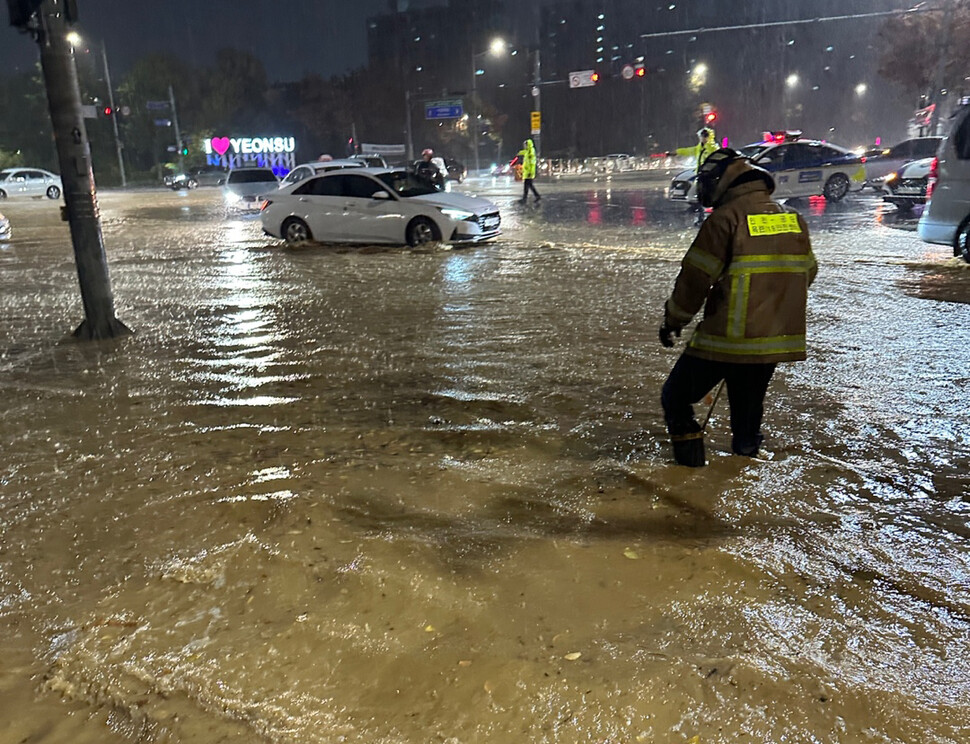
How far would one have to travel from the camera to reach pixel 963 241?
9867mm

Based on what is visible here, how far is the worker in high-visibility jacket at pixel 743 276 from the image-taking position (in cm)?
364

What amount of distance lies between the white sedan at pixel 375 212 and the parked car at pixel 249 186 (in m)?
11.9

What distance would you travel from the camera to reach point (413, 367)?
642cm

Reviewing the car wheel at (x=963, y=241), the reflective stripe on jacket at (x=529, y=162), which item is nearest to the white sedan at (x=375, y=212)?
the car wheel at (x=963, y=241)

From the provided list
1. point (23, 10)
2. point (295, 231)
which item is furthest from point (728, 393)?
point (295, 231)

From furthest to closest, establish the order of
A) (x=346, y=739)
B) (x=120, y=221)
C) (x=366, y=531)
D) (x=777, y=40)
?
(x=777, y=40) → (x=120, y=221) → (x=366, y=531) → (x=346, y=739)

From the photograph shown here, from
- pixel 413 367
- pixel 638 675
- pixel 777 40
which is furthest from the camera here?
pixel 777 40

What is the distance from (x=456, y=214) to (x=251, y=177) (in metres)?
16.6

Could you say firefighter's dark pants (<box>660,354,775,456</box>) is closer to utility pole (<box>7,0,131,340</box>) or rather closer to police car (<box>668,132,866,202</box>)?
utility pole (<box>7,0,131,340</box>)

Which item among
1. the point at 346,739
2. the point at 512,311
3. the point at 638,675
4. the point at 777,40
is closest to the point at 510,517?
the point at 638,675

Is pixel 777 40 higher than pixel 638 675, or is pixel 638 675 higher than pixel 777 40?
pixel 777 40

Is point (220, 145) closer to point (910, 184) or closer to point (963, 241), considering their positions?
point (910, 184)

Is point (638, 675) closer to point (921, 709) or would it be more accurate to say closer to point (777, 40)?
point (921, 709)

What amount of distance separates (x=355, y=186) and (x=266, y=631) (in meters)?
11.9
